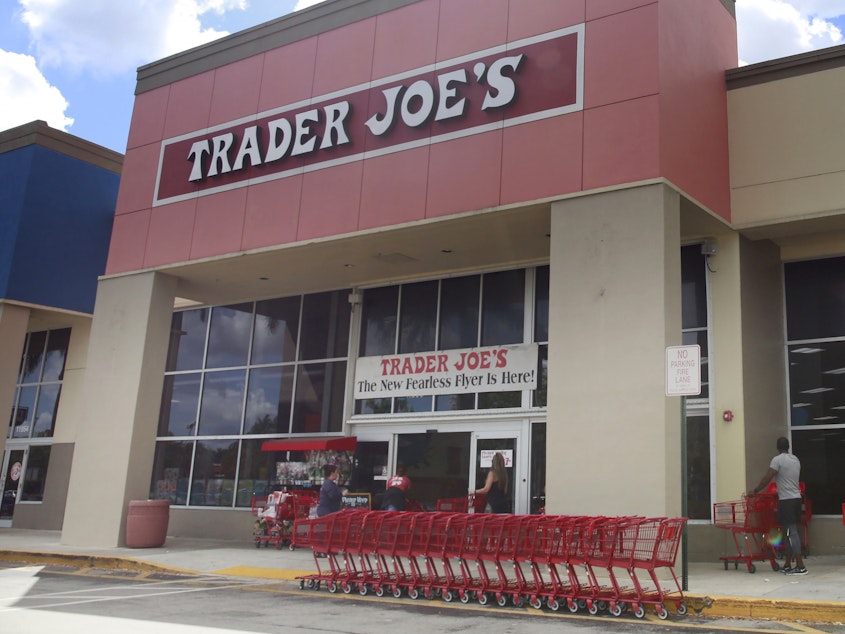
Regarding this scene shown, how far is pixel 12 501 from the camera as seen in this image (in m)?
25.1

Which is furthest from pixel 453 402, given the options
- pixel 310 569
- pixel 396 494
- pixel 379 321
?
pixel 310 569

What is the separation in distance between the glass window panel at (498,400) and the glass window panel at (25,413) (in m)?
15.9

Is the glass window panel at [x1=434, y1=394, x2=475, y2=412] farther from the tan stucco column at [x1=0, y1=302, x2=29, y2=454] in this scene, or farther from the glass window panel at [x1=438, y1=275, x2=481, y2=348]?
the tan stucco column at [x1=0, y1=302, x2=29, y2=454]

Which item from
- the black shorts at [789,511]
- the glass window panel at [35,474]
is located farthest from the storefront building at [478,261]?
the glass window panel at [35,474]

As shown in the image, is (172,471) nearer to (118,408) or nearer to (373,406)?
(118,408)

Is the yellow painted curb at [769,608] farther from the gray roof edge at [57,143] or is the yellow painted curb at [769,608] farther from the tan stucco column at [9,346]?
the gray roof edge at [57,143]

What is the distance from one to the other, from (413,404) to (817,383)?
26.2 feet

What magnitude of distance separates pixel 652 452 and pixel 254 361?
11878mm

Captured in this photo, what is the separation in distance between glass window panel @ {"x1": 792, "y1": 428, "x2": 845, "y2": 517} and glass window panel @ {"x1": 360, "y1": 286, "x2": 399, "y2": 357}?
8640 mm

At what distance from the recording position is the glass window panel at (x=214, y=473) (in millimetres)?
20594

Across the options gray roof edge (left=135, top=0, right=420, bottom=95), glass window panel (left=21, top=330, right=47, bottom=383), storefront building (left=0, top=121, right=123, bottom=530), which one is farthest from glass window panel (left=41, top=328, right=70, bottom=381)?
gray roof edge (left=135, top=0, right=420, bottom=95)

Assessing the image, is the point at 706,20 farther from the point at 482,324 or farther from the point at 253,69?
the point at 253,69

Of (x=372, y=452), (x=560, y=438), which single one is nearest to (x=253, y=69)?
(x=372, y=452)

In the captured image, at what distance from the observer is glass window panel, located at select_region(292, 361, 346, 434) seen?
1947cm
